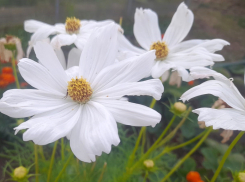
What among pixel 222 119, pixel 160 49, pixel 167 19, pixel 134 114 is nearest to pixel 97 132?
pixel 134 114

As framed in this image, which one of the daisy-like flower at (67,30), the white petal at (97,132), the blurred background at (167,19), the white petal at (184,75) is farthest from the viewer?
the blurred background at (167,19)

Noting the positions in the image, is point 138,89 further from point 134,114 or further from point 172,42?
point 172,42

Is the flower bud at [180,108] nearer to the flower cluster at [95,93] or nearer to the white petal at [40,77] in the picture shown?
the flower cluster at [95,93]

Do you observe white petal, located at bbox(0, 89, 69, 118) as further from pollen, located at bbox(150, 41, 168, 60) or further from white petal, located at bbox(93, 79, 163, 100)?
pollen, located at bbox(150, 41, 168, 60)

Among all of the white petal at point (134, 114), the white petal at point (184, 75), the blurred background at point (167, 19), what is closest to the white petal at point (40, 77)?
the white petal at point (134, 114)

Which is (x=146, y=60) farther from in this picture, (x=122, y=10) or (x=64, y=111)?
(x=122, y=10)
